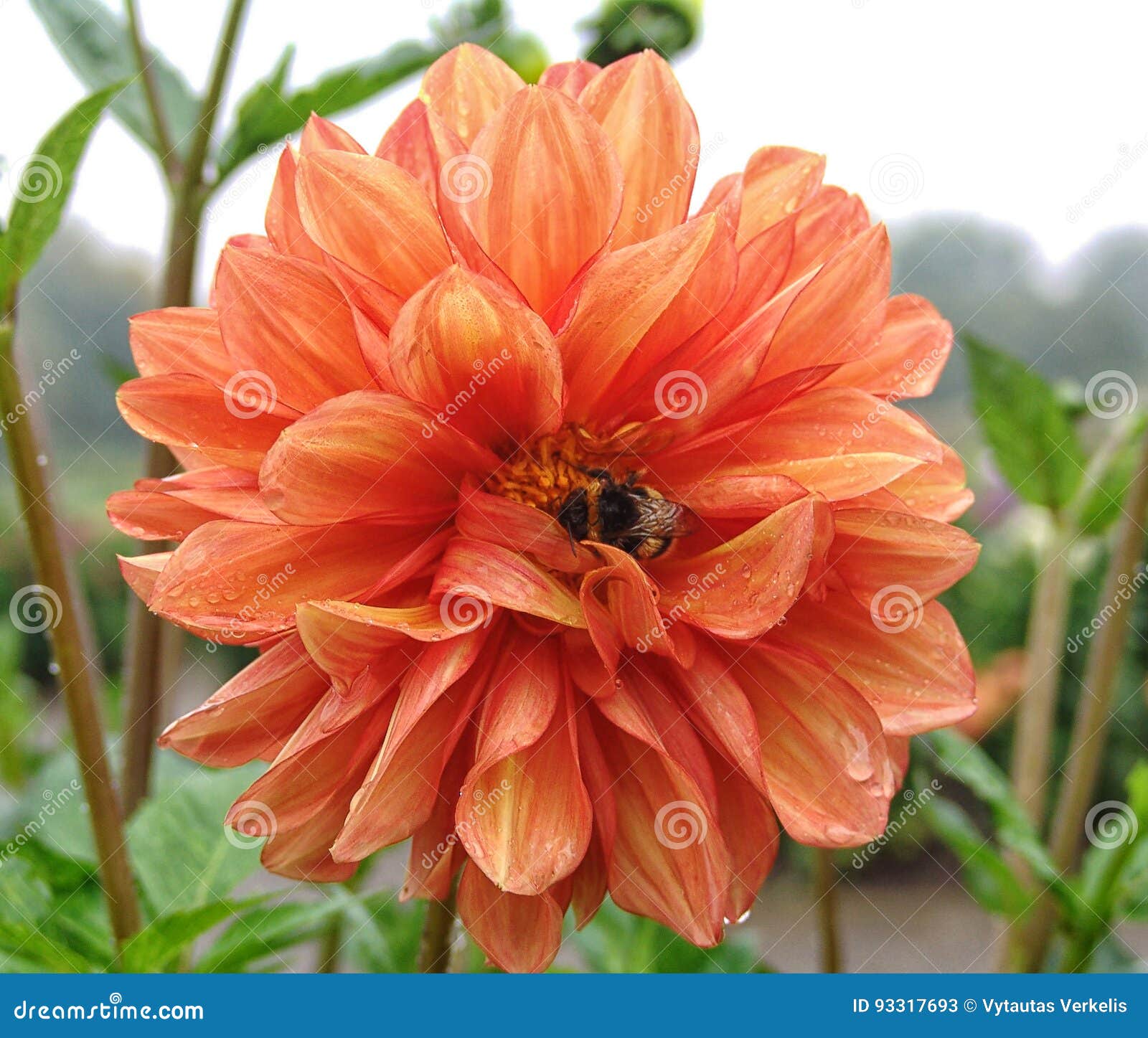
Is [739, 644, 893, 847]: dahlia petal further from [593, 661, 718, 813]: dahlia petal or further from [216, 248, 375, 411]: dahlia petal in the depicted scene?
[216, 248, 375, 411]: dahlia petal

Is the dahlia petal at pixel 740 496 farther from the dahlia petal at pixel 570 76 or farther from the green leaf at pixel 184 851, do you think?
the green leaf at pixel 184 851

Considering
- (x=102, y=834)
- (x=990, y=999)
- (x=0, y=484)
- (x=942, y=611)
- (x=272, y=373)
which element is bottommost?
(x=0, y=484)

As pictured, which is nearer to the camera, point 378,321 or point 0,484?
point 378,321

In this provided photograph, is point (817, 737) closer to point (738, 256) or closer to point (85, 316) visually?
point (738, 256)

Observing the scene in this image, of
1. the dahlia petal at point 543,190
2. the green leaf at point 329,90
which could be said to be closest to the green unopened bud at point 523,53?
the green leaf at point 329,90

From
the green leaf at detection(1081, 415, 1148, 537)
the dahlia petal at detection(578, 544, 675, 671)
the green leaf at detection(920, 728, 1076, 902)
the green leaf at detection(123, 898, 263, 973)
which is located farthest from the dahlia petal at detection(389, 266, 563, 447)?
the green leaf at detection(1081, 415, 1148, 537)

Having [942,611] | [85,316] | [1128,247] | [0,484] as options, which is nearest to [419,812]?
[942,611]
